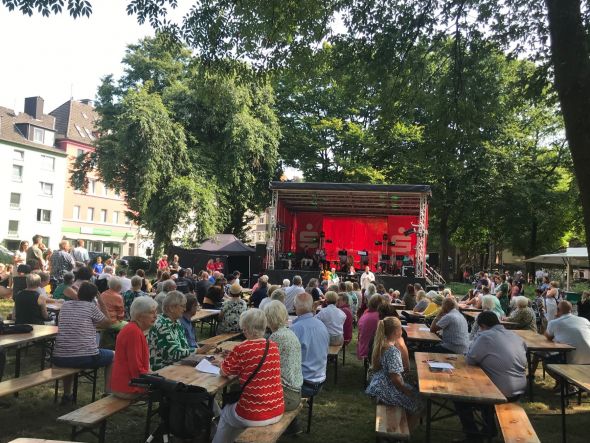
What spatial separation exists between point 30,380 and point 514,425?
397 centimetres

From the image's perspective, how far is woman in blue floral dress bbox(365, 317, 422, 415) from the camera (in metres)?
4.33

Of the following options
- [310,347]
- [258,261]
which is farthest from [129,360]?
[258,261]

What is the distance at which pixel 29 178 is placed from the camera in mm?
40656

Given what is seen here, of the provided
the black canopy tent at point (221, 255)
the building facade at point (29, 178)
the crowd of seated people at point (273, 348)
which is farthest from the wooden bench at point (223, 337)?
the building facade at point (29, 178)

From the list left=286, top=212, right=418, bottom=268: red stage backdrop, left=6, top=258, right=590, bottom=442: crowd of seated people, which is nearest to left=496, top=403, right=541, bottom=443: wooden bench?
left=6, top=258, right=590, bottom=442: crowd of seated people

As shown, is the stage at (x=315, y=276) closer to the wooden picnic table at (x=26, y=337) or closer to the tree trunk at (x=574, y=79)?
the wooden picnic table at (x=26, y=337)

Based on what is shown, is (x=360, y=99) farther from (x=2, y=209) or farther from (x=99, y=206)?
(x=99, y=206)

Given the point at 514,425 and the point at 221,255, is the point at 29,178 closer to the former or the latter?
the point at 221,255

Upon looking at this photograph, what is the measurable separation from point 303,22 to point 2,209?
37.9 meters

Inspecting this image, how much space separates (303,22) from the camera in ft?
23.1

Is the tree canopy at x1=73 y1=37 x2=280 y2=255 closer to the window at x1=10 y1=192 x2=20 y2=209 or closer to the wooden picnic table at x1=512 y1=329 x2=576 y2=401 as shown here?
the window at x1=10 y1=192 x2=20 y2=209

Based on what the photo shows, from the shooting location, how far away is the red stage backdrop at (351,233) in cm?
2394

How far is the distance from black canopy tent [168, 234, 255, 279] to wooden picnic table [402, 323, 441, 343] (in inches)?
526

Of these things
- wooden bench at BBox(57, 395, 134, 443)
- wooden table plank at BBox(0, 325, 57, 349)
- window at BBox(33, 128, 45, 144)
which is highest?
window at BBox(33, 128, 45, 144)
